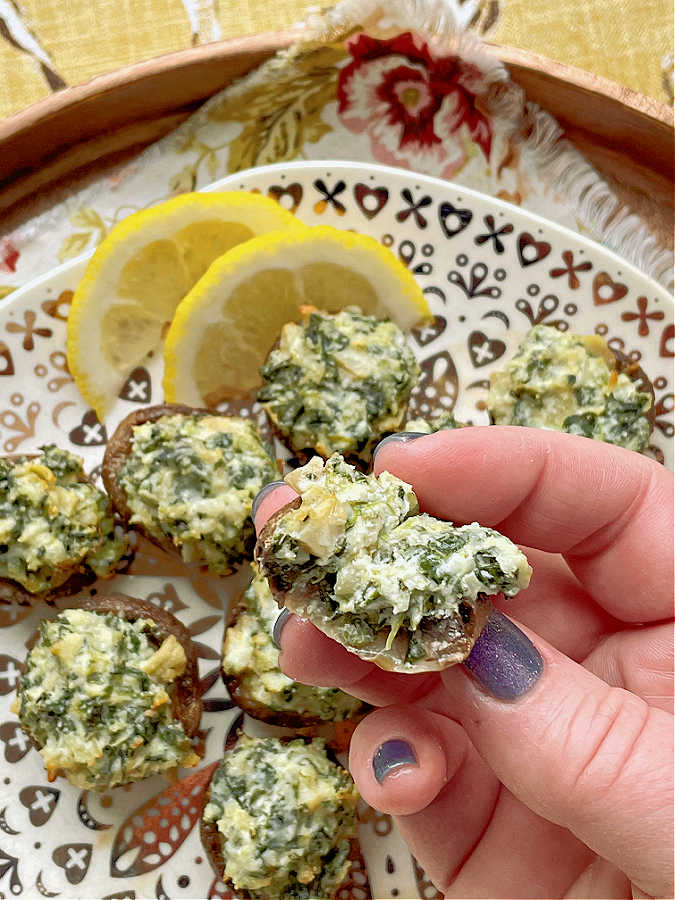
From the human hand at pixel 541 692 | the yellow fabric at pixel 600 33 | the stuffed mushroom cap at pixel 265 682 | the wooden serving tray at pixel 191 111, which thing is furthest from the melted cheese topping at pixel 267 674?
the yellow fabric at pixel 600 33

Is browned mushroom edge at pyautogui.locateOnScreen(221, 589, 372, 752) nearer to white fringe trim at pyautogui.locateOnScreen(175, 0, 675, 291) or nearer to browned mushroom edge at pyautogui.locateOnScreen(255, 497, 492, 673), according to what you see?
browned mushroom edge at pyautogui.locateOnScreen(255, 497, 492, 673)

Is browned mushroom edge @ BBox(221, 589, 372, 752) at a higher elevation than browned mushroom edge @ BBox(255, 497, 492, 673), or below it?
below

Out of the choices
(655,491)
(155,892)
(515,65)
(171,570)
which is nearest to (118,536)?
(171,570)

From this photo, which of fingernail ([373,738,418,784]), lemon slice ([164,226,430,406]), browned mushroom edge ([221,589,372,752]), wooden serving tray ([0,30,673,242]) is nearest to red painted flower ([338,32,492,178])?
wooden serving tray ([0,30,673,242])

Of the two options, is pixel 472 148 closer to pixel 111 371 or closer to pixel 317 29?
pixel 317 29

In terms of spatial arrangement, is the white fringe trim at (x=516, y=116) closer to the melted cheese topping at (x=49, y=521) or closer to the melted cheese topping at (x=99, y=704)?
the melted cheese topping at (x=49, y=521)
